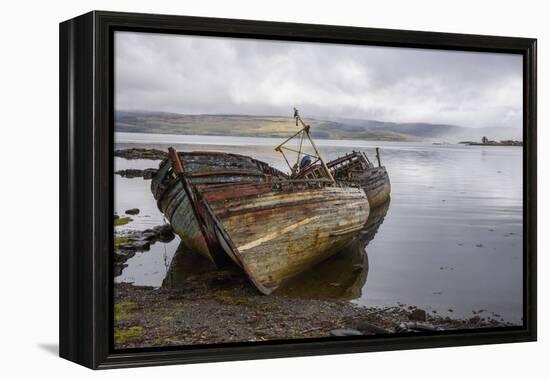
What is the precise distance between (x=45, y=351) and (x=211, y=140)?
184 centimetres

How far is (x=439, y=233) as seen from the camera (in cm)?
873

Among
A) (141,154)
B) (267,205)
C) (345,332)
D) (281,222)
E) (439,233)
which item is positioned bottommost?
(345,332)

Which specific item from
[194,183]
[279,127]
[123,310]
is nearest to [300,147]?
[279,127]

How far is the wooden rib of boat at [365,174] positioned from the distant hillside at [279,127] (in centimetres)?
17

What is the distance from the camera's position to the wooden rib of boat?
8.43 meters

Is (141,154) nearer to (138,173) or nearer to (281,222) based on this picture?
(138,173)

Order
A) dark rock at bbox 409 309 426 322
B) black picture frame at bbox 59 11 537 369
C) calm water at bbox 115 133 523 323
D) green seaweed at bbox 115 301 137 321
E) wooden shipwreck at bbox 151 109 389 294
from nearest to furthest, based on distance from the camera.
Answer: black picture frame at bbox 59 11 537 369, green seaweed at bbox 115 301 137 321, wooden shipwreck at bbox 151 109 389 294, calm water at bbox 115 133 523 323, dark rock at bbox 409 309 426 322

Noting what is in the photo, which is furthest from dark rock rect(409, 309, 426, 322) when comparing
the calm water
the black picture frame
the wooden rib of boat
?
the wooden rib of boat

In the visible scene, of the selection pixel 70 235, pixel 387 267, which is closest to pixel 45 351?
pixel 70 235

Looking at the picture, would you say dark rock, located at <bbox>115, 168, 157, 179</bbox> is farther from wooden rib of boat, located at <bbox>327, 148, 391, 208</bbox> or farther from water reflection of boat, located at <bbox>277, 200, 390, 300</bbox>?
wooden rib of boat, located at <bbox>327, 148, 391, 208</bbox>

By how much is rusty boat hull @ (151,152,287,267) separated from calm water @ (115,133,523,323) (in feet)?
0.35

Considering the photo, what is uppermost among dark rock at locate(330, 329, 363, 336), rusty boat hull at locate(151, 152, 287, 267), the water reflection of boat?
rusty boat hull at locate(151, 152, 287, 267)

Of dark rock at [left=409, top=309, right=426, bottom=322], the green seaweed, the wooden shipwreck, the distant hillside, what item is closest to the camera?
the green seaweed

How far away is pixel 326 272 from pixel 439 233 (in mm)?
959
